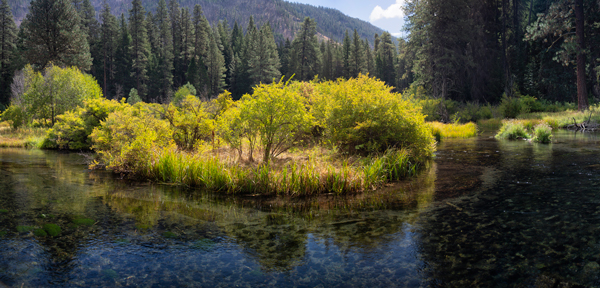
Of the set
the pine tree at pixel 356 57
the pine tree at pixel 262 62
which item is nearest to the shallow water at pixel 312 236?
the pine tree at pixel 262 62

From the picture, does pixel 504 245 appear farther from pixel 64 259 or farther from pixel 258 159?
pixel 258 159

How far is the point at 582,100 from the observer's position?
1216 inches

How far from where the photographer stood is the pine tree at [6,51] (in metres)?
51.9

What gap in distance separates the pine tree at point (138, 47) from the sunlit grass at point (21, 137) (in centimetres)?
3544

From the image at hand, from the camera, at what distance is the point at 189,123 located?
14.1 m

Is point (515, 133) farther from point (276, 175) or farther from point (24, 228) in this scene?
point (24, 228)

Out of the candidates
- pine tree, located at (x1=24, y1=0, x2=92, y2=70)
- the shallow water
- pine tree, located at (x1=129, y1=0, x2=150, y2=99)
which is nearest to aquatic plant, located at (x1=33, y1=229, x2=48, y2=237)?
the shallow water

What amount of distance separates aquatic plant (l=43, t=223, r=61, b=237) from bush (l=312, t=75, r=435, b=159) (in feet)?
28.4

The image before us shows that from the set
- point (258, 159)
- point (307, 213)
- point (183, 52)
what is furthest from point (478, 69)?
point (183, 52)

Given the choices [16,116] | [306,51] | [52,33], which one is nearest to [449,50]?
[16,116]

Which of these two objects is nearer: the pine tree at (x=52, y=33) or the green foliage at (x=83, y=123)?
the green foliage at (x=83, y=123)

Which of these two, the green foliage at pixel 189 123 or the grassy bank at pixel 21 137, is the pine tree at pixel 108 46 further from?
the green foliage at pixel 189 123

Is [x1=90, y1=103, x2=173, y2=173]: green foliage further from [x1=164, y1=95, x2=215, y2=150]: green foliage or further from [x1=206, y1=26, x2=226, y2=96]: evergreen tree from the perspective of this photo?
[x1=206, y1=26, x2=226, y2=96]: evergreen tree

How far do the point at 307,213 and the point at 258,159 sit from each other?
441cm
